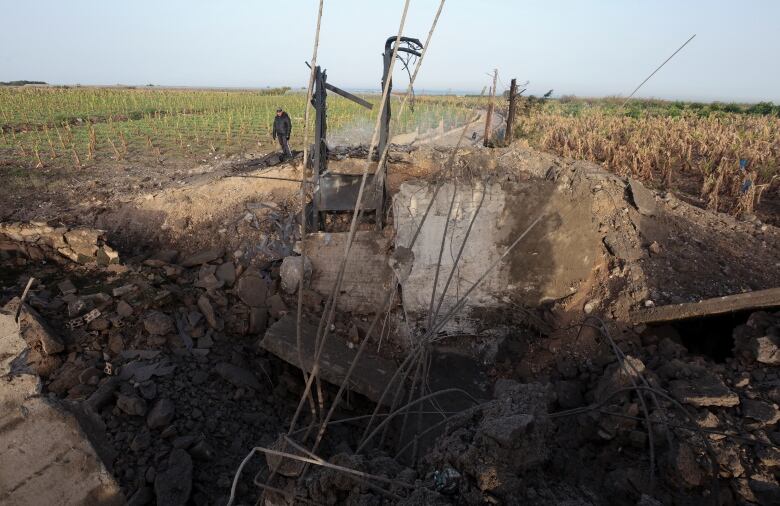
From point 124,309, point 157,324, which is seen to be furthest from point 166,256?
point 157,324

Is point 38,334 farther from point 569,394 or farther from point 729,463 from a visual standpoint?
point 729,463

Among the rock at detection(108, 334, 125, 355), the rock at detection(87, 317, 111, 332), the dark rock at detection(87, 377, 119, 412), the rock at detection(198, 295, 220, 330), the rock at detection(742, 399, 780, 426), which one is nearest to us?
the rock at detection(742, 399, 780, 426)

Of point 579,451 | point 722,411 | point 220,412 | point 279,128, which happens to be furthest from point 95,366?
point 279,128

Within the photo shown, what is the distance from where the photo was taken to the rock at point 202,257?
5.16m

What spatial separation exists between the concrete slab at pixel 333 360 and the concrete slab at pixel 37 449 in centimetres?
210

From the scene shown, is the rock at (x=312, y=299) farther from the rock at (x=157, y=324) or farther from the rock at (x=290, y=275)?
the rock at (x=157, y=324)

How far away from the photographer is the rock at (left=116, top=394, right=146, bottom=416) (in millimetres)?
3132

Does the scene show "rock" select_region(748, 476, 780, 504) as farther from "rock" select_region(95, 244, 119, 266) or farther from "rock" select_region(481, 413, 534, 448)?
"rock" select_region(95, 244, 119, 266)

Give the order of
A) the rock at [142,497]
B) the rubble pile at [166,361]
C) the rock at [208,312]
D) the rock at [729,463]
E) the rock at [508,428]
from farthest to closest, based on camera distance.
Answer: the rock at [208,312], the rubble pile at [166,361], the rock at [142,497], the rock at [729,463], the rock at [508,428]

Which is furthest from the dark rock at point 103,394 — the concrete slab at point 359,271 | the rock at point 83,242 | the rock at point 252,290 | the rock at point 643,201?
the rock at point 643,201

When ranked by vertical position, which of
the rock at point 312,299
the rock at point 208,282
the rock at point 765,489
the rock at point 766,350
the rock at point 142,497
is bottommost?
the rock at point 142,497

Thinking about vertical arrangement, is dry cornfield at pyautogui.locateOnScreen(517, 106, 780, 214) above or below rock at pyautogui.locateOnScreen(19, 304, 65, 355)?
above

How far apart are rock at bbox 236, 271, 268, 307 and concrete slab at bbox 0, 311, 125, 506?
3.05 m

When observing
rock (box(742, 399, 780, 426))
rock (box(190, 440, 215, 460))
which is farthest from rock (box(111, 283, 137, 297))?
rock (box(742, 399, 780, 426))
